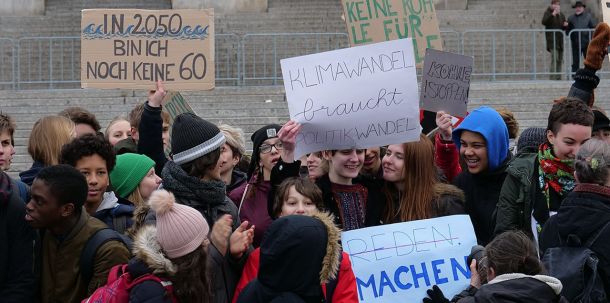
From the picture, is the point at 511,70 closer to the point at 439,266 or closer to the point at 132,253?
the point at 439,266

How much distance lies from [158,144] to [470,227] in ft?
6.46

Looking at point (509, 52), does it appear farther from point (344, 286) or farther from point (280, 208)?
point (344, 286)

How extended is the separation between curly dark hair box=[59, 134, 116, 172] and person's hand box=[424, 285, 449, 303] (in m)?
1.80

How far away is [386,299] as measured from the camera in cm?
646

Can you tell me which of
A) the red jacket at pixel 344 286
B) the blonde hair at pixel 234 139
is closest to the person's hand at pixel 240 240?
the red jacket at pixel 344 286

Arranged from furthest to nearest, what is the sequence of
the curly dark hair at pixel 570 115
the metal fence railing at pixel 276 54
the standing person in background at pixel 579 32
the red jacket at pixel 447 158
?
the metal fence railing at pixel 276 54
the standing person in background at pixel 579 32
the red jacket at pixel 447 158
the curly dark hair at pixel 570 115

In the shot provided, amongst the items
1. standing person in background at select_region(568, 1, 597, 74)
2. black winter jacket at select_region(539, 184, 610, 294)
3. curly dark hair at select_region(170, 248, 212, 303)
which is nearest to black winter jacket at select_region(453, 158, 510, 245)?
black winter jacket at select_region(539, 184, 610, 294)

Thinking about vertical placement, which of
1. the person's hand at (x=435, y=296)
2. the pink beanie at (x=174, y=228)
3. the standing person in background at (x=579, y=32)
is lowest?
the person's hand at (x=435, y=296)

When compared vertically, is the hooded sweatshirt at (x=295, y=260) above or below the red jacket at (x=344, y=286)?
above

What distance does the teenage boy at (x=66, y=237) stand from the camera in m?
5.67

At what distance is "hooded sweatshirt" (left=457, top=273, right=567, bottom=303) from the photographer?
5227 millimetres

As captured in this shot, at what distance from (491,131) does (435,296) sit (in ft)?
3.81

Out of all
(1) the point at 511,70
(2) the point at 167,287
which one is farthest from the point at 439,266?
(1) the point at 511,70

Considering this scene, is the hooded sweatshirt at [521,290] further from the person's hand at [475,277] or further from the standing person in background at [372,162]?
the standing person in background at [372,162]
